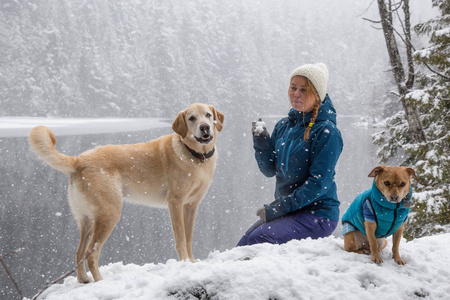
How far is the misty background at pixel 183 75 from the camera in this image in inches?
752

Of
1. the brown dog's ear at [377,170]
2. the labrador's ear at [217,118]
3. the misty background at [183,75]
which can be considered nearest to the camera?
the brown dog's ear at [377,170]

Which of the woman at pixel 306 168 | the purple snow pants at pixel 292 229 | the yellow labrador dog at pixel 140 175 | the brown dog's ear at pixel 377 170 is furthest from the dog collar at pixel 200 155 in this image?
the brown dog's ear at pixel 377 170

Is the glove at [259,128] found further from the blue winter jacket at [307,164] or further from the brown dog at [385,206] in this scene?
the brown dog at [385,206]

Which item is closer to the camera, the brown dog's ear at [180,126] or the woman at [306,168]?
the woman at [306,168]

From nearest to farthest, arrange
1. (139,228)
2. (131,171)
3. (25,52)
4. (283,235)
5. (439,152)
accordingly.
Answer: (283,235)
(131,171)
(439,152)
(139,228)
(25,52)

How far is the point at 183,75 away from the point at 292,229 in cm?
7314

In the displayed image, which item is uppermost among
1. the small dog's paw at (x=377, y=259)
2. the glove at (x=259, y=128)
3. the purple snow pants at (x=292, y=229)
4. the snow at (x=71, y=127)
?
the glove at (x=259, y=128)

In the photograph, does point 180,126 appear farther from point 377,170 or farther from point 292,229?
point 377,170

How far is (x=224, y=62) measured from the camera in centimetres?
8025

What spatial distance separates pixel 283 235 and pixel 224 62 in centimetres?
8011

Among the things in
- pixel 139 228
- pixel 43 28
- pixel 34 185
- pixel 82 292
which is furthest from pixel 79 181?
pixel 43 28

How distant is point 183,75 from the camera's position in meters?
73.6

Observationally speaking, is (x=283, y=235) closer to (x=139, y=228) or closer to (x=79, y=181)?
(x=79, y=181)

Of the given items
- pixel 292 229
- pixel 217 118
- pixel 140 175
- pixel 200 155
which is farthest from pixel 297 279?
pixel 217 118
